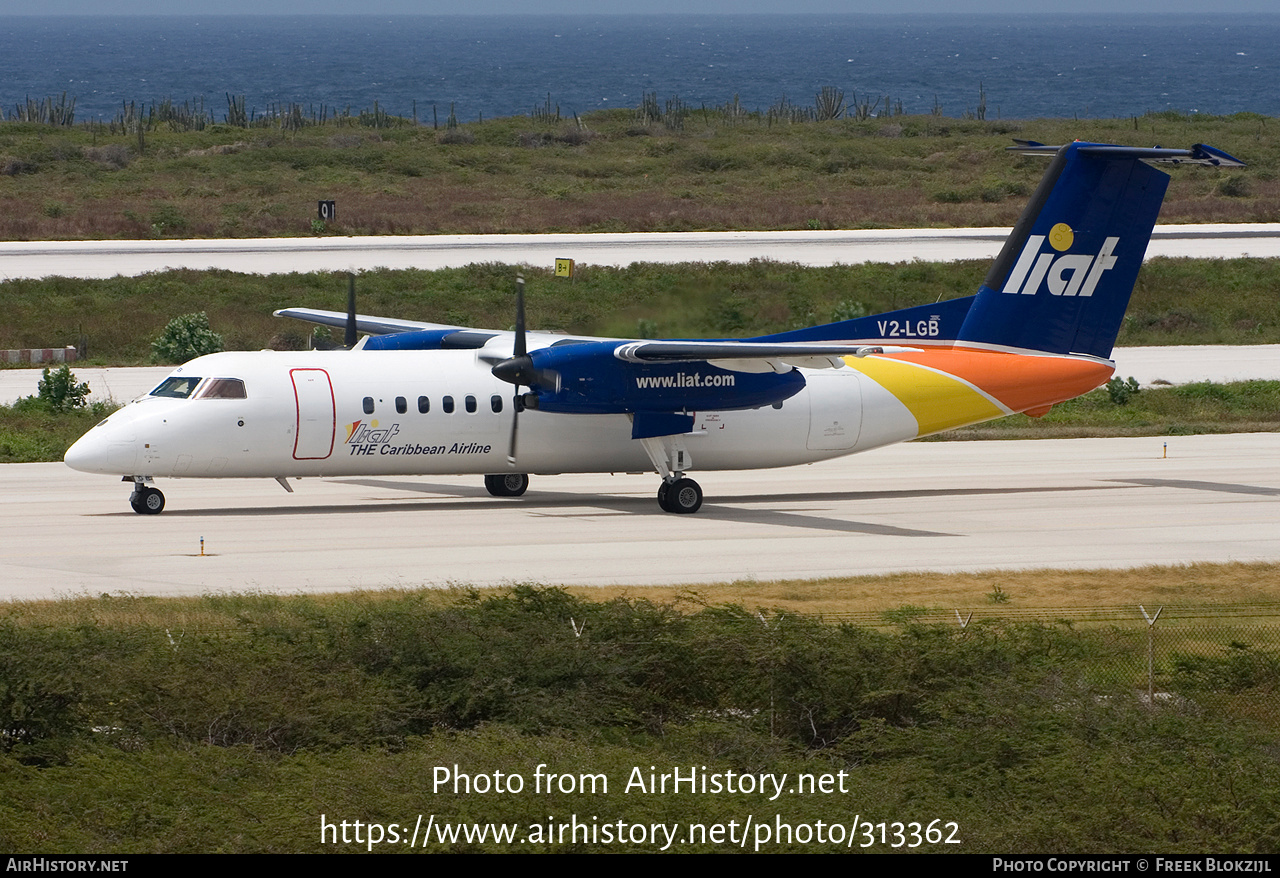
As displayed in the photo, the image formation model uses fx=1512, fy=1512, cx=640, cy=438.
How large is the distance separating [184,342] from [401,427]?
21.3 metres

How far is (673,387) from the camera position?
89.4 feet

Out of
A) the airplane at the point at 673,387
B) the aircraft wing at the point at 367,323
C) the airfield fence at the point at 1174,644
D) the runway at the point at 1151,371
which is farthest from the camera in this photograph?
the runway at the point at 1151,371

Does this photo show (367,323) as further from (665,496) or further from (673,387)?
(665,496)

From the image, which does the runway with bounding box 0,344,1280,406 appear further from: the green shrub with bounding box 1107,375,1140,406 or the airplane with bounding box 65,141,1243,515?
the airplane with bounding box 65,141,1243,515

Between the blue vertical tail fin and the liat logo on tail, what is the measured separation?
2 cm

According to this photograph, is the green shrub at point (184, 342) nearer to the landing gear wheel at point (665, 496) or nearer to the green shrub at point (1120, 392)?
the landing gear wheel at point (665, 496)

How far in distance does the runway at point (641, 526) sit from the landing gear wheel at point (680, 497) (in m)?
0.23

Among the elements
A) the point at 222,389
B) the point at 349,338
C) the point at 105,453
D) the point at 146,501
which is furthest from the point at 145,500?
the point at 349,338

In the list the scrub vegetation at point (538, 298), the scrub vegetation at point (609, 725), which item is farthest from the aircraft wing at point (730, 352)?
the scrub vegetation at point (538, 298)

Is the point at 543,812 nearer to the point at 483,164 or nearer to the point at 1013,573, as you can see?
the point at 1013,573

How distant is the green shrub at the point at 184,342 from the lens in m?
45.1
